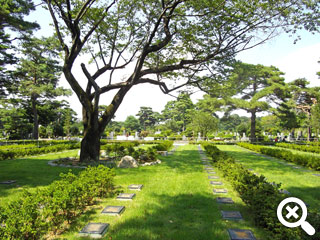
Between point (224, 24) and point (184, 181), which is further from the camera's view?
point (224, 24)

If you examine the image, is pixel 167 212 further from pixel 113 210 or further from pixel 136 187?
pixel 136 187

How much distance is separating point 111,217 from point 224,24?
29.6ft

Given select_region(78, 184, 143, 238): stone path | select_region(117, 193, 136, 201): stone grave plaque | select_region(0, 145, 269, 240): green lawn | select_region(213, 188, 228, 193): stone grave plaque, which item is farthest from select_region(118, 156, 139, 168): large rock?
select_region(78, 184, 143, 238): stone path

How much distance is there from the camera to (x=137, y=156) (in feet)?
35.7

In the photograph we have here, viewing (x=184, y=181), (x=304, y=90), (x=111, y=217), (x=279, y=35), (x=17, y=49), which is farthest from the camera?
(x=304, y=90)

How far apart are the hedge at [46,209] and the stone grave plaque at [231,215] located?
2719 mm

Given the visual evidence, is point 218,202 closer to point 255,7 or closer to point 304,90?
point 255,7

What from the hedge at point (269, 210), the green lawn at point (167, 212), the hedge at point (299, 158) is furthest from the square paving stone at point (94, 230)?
the hedge at point (299, 158)

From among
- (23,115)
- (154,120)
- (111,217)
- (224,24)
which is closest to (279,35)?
(224,24)

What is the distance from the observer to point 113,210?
4152 millimetres

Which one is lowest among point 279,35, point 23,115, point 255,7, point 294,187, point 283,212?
point 294,187

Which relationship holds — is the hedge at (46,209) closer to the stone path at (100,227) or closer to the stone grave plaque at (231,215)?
the stone path at (100,227)

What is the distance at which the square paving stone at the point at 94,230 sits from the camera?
3.17m

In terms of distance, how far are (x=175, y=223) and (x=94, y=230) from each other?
1327mm
